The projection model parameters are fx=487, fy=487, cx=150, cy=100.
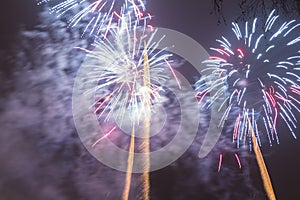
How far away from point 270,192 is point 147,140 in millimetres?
9701

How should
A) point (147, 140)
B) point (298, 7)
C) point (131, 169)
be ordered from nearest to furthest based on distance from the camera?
point (298, 7) → point (147, 140) → point (131, 169)

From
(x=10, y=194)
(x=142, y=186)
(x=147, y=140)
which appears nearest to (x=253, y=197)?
(x=142, y=186)

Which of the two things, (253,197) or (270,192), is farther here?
(270,192)

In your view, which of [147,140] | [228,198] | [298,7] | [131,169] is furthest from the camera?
[228,198]

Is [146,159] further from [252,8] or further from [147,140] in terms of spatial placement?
[252,8]

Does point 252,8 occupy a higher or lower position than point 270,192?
lower

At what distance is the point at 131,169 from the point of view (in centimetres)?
2406

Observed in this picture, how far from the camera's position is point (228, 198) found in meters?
26.2

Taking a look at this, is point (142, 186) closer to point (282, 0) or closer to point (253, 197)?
point (253, 197)

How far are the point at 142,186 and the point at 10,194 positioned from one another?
23.6 ft

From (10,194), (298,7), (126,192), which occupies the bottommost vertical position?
(298,7)

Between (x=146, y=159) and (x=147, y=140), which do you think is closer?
(x=147, y=140)

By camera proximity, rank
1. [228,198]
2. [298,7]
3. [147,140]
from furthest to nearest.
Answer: [228,198] < [147,140] < [298,7]

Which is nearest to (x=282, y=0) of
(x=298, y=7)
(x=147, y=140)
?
(x=298, y=7)
